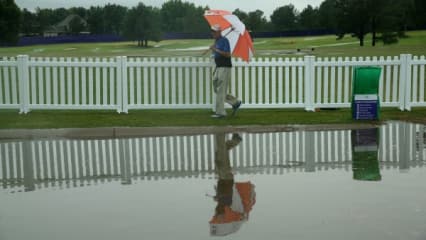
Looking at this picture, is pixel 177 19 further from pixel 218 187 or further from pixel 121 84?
pixel 218 187

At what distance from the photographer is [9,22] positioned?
62.5 feet

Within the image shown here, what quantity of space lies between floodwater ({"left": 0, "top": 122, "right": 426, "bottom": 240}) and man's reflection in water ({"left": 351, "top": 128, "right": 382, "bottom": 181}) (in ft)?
0.05

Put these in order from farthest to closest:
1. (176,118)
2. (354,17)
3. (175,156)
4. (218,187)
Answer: (354,17), (176,118), (175,156), (218,187)

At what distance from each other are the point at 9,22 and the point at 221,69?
818cm

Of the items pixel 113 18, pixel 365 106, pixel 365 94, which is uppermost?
pixel 113 18

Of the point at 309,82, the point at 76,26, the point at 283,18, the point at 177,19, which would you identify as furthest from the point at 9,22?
the point at 309,82

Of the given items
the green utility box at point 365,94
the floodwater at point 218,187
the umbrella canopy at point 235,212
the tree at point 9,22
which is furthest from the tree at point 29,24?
the umbrella canopy at point 235,212

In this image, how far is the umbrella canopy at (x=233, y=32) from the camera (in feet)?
44.6

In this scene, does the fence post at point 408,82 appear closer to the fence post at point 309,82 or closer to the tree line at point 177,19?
the fence post at point 309,82

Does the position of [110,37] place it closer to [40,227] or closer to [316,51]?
[316,51]

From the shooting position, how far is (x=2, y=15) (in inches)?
747

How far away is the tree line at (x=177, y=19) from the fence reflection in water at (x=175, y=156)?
7.48 meters

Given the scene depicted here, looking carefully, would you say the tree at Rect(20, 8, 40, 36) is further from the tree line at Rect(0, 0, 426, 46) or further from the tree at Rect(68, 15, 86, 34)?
the tree at Rect(68, 15, 86, 34)

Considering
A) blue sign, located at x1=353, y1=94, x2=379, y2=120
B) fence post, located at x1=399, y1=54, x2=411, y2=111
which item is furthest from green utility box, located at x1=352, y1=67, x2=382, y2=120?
fence post, located at x1=399, y1=54, x2=411, y2=111
